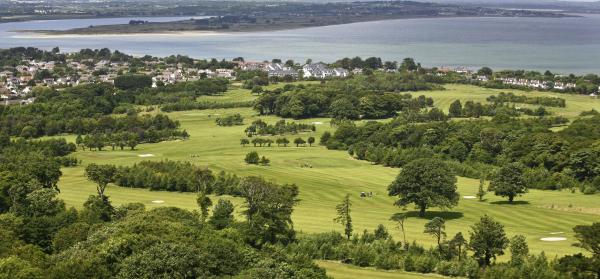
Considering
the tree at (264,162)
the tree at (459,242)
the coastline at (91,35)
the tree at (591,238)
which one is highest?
the tree at (591,238)

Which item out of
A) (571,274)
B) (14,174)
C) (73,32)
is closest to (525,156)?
(571,274)

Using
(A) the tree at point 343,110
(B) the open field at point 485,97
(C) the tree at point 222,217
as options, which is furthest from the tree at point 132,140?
(B) the open field at point 485,97

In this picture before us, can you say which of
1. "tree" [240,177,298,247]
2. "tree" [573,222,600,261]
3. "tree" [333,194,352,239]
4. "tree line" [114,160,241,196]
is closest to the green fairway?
"tree" [240,177,298,247]

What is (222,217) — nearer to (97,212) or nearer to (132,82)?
(97,212)

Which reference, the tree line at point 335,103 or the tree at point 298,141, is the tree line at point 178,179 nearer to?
the tree at point 298,141

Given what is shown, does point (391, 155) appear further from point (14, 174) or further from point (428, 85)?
point (428, 85)

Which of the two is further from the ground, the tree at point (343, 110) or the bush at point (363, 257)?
the bush at point (363, 257)

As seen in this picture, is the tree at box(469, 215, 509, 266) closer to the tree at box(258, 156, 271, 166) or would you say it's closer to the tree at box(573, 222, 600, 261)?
the tree at box(573, 222, 600, 261)

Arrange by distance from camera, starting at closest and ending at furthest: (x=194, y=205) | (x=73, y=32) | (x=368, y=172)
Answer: (x=194, y=205) < (x=368, y=172) < (x=73, y=32)
